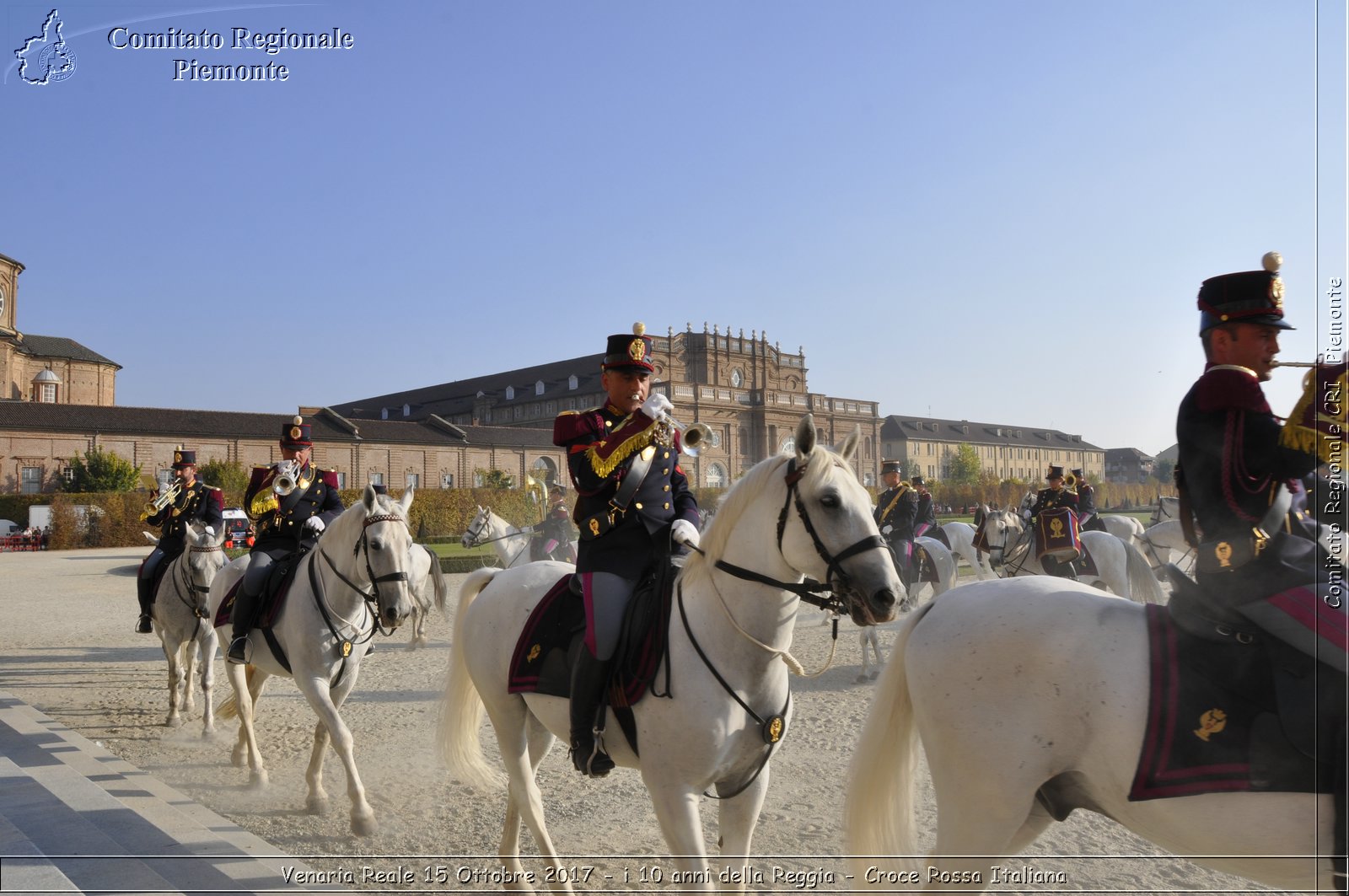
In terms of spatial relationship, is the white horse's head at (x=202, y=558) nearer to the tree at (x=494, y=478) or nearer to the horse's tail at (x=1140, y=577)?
the horse's tail at (x=1140, y=577)

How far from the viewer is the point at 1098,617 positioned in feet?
9.93

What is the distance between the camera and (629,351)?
4180 millimetres

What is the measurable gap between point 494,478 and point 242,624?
58.7 metres

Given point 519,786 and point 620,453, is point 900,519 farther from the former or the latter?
point 620,453

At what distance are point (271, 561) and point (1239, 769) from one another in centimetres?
679

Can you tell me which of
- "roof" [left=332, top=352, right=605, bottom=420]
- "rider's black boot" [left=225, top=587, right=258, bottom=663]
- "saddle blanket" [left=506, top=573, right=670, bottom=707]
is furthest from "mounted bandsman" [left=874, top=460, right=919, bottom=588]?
"roof" [left=332, top=352, right=605, bottom=420]

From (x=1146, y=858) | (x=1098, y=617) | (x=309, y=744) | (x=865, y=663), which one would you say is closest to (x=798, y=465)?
(x=1098, y=617)

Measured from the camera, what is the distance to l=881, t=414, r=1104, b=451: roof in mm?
112500

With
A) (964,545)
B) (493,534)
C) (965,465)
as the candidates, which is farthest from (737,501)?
(965,465)

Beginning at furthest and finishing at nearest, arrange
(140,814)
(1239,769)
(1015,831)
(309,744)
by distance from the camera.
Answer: (309,744)
(140,814)
(1015,831)
(1239,769)

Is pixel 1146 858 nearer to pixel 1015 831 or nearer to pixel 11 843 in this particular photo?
pixel 1015 831

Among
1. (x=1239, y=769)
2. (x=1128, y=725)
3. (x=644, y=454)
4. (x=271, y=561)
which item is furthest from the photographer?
(x=271, y=561)

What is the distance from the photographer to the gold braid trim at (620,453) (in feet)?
12.8

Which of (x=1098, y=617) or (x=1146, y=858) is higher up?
(x=1098, y=617)
